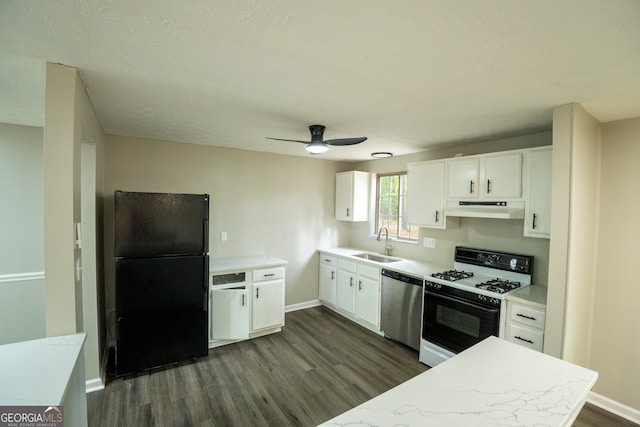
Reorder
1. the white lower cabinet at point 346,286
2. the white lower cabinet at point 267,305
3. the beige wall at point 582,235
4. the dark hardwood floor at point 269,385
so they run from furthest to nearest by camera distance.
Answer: the white lower cabinet at point 346,286
the white lower cabinet at point 267,305
the dark hardwood floor at point 269,385
the beige wall at point 582,235

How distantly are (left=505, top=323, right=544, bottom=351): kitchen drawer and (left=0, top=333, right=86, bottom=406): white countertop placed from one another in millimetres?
2898

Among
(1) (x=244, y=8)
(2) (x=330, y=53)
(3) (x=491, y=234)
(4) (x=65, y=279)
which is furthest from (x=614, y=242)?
(4) (x=65, y=279)

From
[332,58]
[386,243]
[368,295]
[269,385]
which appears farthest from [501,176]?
[269,385]

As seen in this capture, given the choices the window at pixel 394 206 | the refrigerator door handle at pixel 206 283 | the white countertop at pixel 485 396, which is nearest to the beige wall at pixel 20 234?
the refrigerator door handle at pixel 206 283

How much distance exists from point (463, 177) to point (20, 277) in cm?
471

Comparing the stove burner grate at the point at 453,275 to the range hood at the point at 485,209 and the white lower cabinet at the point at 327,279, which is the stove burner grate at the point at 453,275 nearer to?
the range hood at the point at 485,209

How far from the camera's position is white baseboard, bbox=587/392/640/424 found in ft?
7.33

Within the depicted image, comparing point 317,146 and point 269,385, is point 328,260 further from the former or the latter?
point 317,146

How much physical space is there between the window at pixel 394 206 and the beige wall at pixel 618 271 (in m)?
1.91

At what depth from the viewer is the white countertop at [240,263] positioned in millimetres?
3270

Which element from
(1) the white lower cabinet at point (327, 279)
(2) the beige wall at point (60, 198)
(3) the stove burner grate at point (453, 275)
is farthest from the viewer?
(1) the white lower cabinet at point (327, 279)

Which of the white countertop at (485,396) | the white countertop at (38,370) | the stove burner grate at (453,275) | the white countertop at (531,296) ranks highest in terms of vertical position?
the stove burner grate at (453,275)

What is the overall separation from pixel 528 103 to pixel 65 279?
3.18 metres

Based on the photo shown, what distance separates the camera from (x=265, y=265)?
11.5ft
